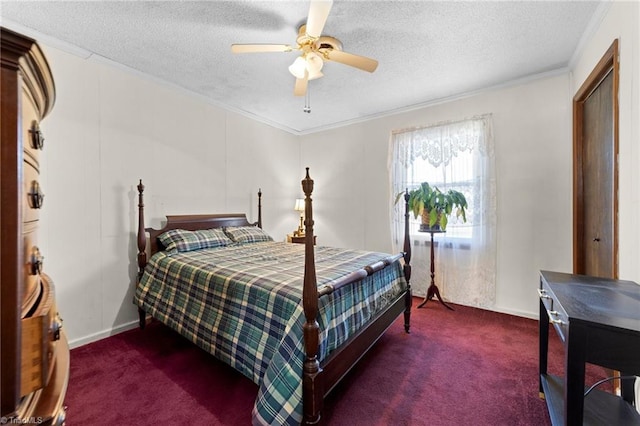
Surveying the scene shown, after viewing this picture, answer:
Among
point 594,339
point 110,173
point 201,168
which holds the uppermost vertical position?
point 201,168

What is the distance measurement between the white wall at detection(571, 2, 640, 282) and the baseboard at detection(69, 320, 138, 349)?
154 inches

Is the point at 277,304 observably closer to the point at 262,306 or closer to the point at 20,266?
the point at 262,306

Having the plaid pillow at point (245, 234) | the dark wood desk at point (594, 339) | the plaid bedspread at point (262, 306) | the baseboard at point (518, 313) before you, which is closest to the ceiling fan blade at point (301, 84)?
the plaid bedspread at point (262, 306)

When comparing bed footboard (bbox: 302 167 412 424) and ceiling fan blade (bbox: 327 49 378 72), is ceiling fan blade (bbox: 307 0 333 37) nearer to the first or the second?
ceiling fan blade (bbox: 327 49 378 72)

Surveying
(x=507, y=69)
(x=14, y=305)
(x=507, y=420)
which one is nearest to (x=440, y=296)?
(x=507, y=420)

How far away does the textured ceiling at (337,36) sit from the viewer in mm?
1888

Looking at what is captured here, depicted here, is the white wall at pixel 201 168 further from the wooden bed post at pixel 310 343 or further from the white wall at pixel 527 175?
the wooden bed post at pixel 310 343

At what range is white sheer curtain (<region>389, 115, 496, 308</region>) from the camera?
10.2 feet

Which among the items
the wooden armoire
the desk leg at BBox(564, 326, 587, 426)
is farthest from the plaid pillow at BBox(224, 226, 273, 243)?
the desk leg at BBox(564, 326, 587, 426)

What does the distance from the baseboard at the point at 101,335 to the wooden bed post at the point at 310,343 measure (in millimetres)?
2260

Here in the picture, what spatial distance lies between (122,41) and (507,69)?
3.58 meters

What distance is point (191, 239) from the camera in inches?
112

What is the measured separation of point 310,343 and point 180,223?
2.33 metres

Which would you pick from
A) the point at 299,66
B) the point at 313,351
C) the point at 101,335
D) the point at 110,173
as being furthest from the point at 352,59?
the point at 101,335
